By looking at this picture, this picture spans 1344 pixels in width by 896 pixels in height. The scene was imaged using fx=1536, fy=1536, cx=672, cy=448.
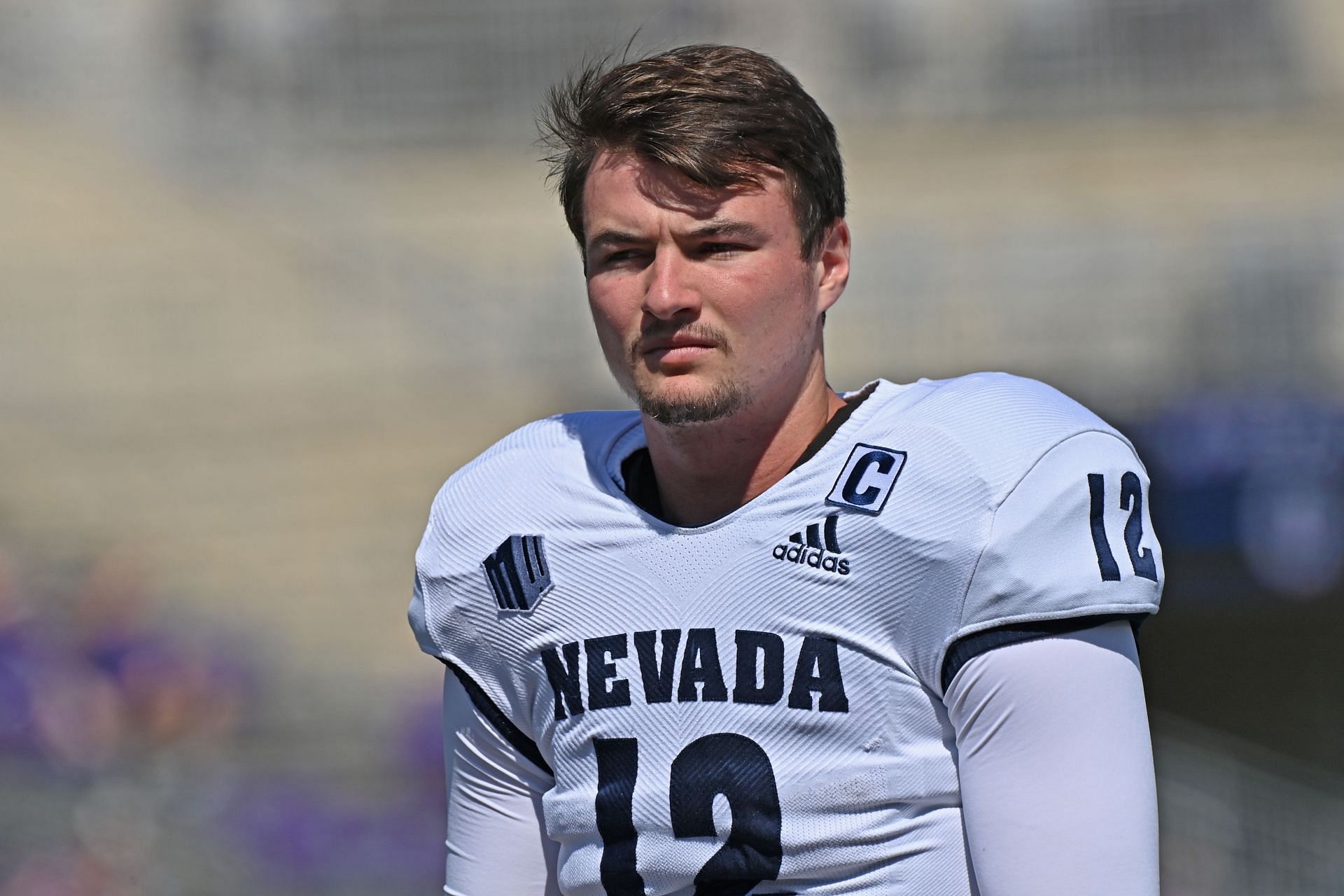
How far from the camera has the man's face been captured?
141cm

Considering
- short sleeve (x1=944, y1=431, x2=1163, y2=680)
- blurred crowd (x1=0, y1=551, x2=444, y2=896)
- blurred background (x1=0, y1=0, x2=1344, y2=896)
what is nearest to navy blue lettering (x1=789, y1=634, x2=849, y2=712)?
short sleeve (x1=944, y1=431, x2=1163, y2=680)

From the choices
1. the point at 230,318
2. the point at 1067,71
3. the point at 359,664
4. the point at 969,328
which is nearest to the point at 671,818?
the point at 359,664

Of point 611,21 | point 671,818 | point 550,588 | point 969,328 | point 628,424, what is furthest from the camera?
point 611,21

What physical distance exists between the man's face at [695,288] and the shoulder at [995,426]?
0.14 meters

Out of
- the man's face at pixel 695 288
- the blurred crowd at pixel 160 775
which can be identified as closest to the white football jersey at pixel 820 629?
the man's face at pixel 695 288

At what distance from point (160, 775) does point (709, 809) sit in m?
5.01

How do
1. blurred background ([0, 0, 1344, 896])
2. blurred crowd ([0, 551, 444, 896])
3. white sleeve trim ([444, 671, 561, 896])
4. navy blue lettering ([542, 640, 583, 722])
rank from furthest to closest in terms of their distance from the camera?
blurred background ([0, 0, 1344, 896]), blurred crowd ([0, 551, 444, 896]), white sleeve trim ([444, 671, 561, 896]), navy blue lettering ([542, 640, 583, 722])

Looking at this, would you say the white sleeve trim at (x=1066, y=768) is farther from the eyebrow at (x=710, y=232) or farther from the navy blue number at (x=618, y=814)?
the eyebrow at (x=710, y=232)

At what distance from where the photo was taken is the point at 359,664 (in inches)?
259

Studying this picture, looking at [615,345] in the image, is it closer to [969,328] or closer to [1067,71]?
[969,328]

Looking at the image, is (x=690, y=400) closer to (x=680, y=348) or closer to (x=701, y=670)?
(x=680, y=348)

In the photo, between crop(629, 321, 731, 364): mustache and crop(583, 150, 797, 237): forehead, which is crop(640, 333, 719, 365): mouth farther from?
crop(583, 150, 797, 237): forehead

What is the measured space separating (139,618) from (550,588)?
5402 millimetres

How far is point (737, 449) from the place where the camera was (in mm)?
1497
